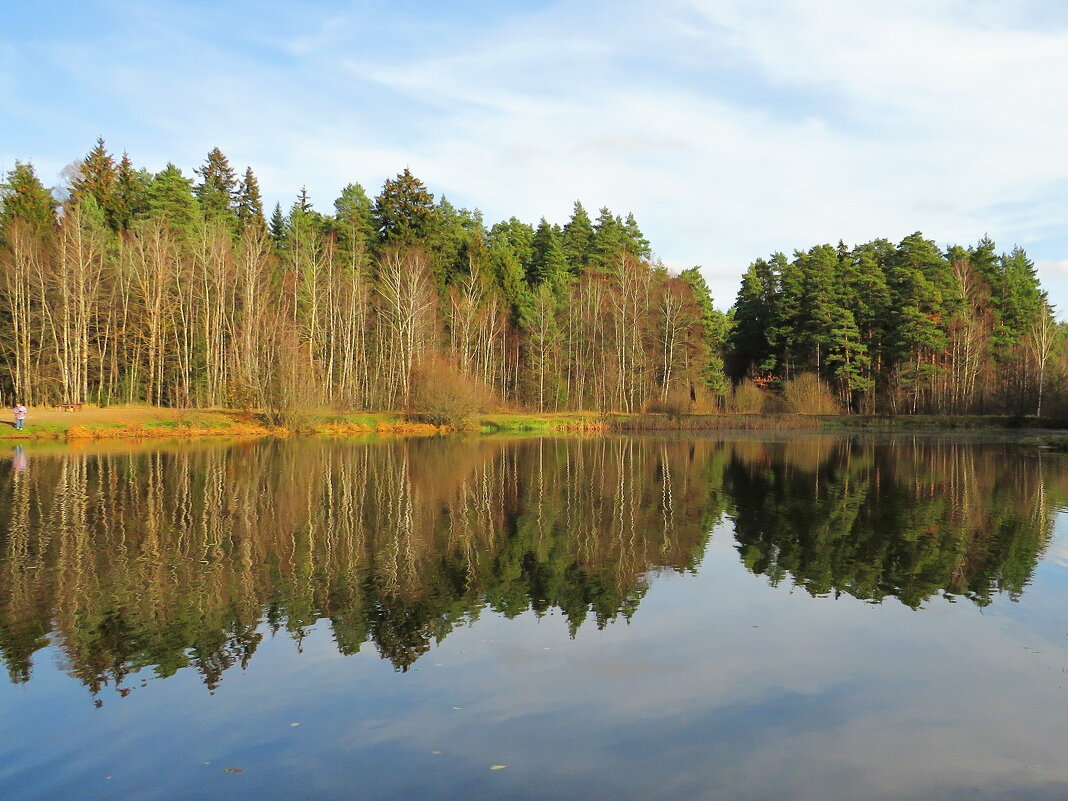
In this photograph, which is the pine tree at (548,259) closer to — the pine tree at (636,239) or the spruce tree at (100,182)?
the pine tree at (636,239)

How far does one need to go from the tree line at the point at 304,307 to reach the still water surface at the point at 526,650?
28.6 metres

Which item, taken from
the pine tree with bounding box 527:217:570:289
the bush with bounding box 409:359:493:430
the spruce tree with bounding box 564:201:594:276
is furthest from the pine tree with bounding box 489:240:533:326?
the bush with bounding box 409:359:493:430

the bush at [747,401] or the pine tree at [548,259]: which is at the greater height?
the pine tree at [548,259]

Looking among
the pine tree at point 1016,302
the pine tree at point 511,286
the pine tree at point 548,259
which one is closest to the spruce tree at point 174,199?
the pine tree at point 511,286

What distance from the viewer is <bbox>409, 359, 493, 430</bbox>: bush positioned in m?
44.2

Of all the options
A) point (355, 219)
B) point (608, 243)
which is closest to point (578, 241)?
point (608, 243)

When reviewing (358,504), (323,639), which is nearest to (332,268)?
(358,504)

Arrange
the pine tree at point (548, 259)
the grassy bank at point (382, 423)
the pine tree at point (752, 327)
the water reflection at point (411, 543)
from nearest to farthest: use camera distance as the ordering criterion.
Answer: the water reflection at point (411, 543)
the grassy bank at point (382, 423)
the pine tree at point (548, 259)
the pine tree at point (752, 327)

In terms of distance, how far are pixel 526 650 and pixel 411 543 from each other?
5342 mm

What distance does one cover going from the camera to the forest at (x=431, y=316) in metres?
46.1

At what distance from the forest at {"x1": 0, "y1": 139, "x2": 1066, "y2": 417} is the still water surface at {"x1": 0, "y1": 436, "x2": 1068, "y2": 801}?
28.6m

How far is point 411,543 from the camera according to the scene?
13.4 metres

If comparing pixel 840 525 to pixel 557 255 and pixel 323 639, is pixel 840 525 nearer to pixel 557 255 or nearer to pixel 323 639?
pixel 323 639

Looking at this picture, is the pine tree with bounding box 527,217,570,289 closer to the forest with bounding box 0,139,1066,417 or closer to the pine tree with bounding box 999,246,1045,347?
the forest with bounding box 0,139,1066,417
